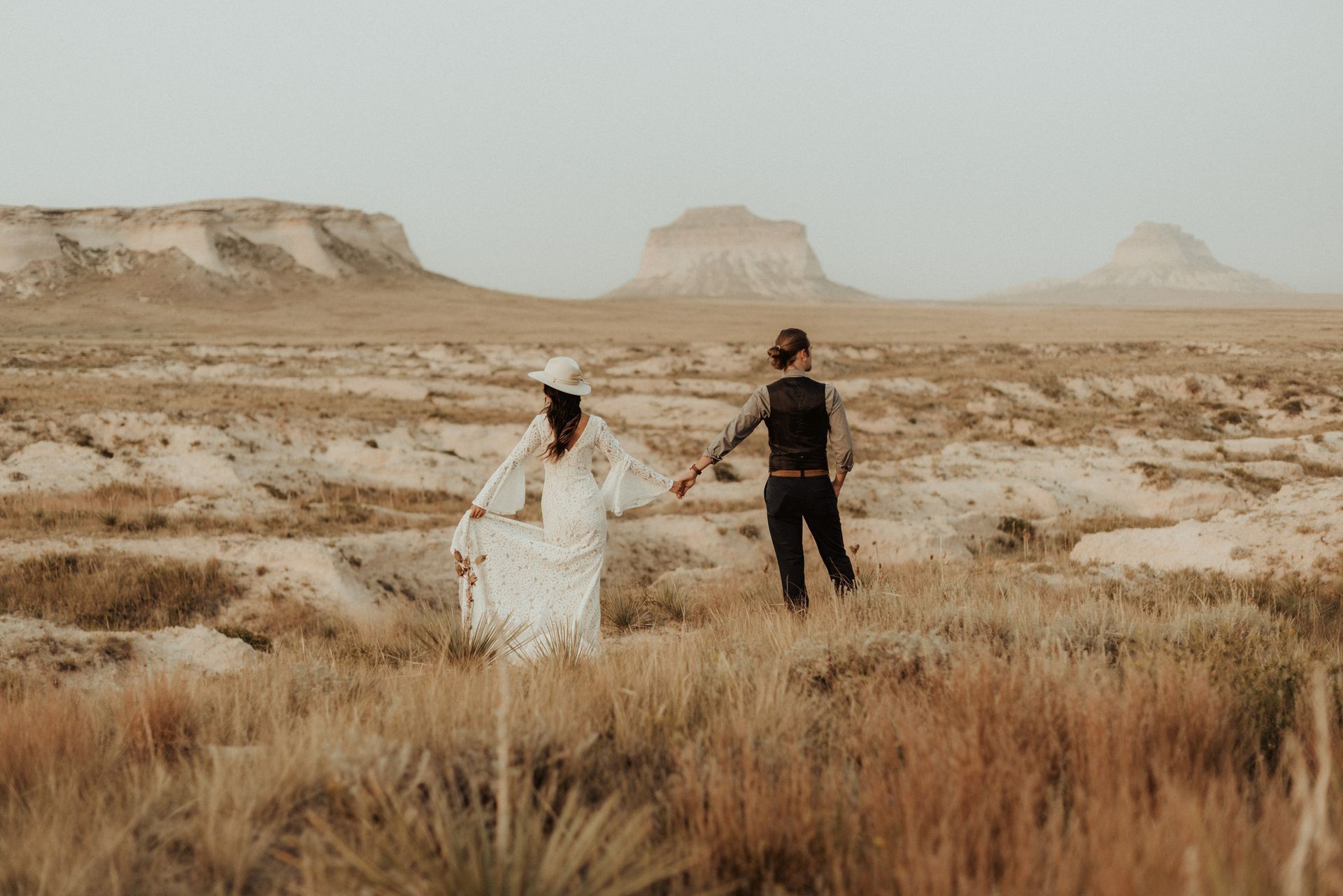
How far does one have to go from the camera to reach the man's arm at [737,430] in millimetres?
6613

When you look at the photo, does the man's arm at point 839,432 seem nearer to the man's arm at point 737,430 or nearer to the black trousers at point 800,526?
the black trousers at point 800,526

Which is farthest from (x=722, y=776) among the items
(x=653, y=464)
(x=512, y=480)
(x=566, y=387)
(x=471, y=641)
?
(x=653, y=464)

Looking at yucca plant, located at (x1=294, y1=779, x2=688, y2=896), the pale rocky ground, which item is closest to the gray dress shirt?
the pale rocky ground

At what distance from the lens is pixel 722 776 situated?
2896mm

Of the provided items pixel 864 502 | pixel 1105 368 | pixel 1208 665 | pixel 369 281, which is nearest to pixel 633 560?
pixel 864 502

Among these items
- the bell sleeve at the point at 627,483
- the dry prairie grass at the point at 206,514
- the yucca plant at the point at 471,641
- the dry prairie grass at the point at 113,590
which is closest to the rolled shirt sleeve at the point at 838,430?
the bell sleeve at the point at 627,483

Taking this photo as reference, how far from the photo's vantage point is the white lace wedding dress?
20.3ft

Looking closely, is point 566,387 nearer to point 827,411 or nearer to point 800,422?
point 800,422

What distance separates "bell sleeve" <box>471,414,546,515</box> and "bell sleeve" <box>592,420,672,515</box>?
50cm

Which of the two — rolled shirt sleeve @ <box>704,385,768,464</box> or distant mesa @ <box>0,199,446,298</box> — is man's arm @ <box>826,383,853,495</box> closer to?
rolled shirt sleeve @ <box>704,385,768,464</box>

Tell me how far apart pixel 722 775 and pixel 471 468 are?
49.6 feet

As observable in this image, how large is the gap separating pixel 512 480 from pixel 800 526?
2118 mm

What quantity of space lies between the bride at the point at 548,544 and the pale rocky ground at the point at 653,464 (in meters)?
1.91

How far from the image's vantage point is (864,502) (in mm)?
14297
